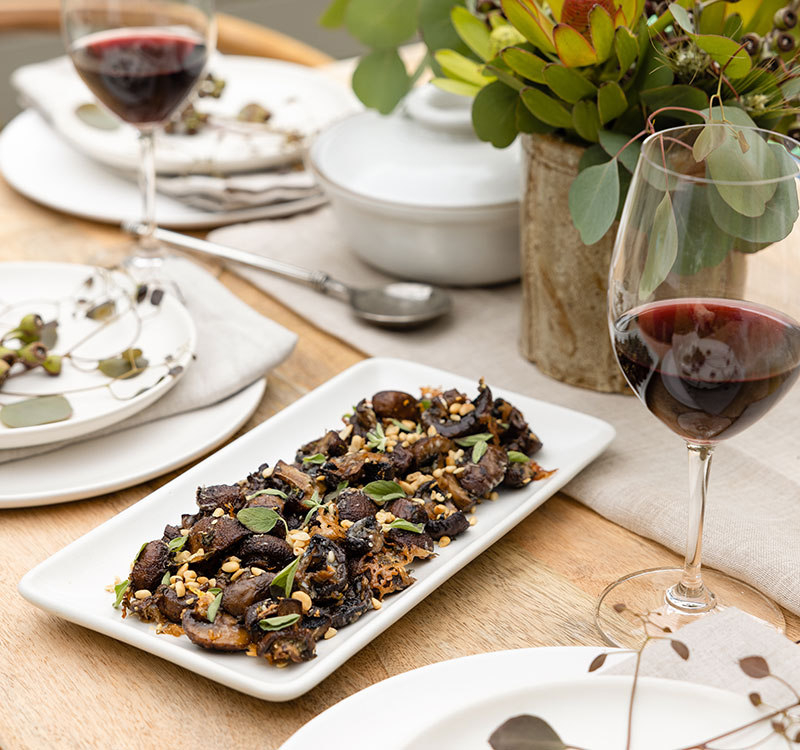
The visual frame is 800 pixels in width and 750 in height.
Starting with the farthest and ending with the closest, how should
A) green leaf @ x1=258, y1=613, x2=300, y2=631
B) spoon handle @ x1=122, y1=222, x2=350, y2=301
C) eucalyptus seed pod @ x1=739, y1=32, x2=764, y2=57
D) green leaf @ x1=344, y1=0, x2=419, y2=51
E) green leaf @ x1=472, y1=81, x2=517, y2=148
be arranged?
spoon handle @ x1=122, y1=222, x2=350, y2=301, green leaf @ x1=344, y1=0, x2=419, y2=51, green leaf @ x1=472, y1=81, x2=517, y2=148, eucalyptus seed pod @ x1=739, y1=32, x2=764, y2=57, green leaf @ x1=258, y1=613, x2=300, y2=631

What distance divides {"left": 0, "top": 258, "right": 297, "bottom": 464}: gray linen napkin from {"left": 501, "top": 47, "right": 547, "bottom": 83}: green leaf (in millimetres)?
388

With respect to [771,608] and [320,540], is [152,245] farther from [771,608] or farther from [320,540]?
[771,608]

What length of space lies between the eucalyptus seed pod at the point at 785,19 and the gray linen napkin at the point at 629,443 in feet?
1.23

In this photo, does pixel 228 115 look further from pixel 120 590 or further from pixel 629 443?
pixel 120 590

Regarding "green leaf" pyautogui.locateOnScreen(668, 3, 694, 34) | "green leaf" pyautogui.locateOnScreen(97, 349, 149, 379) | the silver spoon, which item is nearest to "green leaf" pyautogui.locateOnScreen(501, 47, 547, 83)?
"green leaf" pyautogui.locateOnScreen(668, 3, 694, 34)

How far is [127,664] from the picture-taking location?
74 cm

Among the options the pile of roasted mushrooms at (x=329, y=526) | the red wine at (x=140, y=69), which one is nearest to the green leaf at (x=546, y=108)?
the pile of roasted mushrooms at (x=329, y=526)

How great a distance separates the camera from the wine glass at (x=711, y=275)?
2.12ft

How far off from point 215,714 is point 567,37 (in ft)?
1.96

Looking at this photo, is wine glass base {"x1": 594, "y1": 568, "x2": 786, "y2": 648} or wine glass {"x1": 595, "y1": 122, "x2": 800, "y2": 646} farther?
wine glass base {"x1": 594, "y1": 568, "x2": 786, "y2": 648}

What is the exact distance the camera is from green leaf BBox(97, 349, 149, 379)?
3.48ft

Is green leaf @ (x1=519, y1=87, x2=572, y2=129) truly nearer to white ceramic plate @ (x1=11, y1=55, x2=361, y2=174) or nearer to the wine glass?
the wine glass

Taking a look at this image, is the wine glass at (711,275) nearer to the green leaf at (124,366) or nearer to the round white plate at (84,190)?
the green leaf at (124,366)

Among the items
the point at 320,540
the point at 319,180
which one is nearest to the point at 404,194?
the point at 319,180
